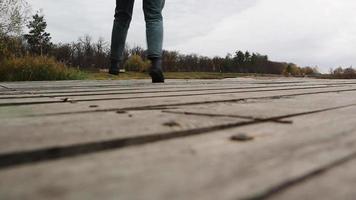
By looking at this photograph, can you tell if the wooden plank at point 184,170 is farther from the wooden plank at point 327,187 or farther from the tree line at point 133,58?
the tree line at point 133,58

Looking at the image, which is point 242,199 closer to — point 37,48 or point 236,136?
point 236,136

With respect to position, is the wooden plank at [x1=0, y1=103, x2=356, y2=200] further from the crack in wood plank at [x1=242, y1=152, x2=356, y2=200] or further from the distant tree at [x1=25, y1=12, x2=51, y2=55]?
the distant tree at [x1=25, y1=12, x2=51, y2=55]

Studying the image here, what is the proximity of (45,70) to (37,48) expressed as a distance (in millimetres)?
43952

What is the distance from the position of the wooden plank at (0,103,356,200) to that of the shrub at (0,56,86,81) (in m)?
5.60

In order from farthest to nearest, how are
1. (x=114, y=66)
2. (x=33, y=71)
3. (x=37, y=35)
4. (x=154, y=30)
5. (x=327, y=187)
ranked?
(x=37, y=35)
(x=33, y=71)
(x=114, y=66)
(x=154, y=30)
(x=327, y=187)

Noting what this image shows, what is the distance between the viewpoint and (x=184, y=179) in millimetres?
405

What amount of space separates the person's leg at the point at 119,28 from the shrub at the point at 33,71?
282 cm

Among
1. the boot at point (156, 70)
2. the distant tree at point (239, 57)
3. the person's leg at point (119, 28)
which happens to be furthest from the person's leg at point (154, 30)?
the distant tree at point (239, 57)

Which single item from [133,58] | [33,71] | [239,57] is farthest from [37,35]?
[33,71]

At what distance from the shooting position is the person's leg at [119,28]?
3.16 m

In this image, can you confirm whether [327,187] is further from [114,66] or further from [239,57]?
[239,57]

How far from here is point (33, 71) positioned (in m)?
6.12

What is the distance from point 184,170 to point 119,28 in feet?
9.62

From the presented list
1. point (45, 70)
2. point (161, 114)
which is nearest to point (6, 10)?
point (45, 70)
